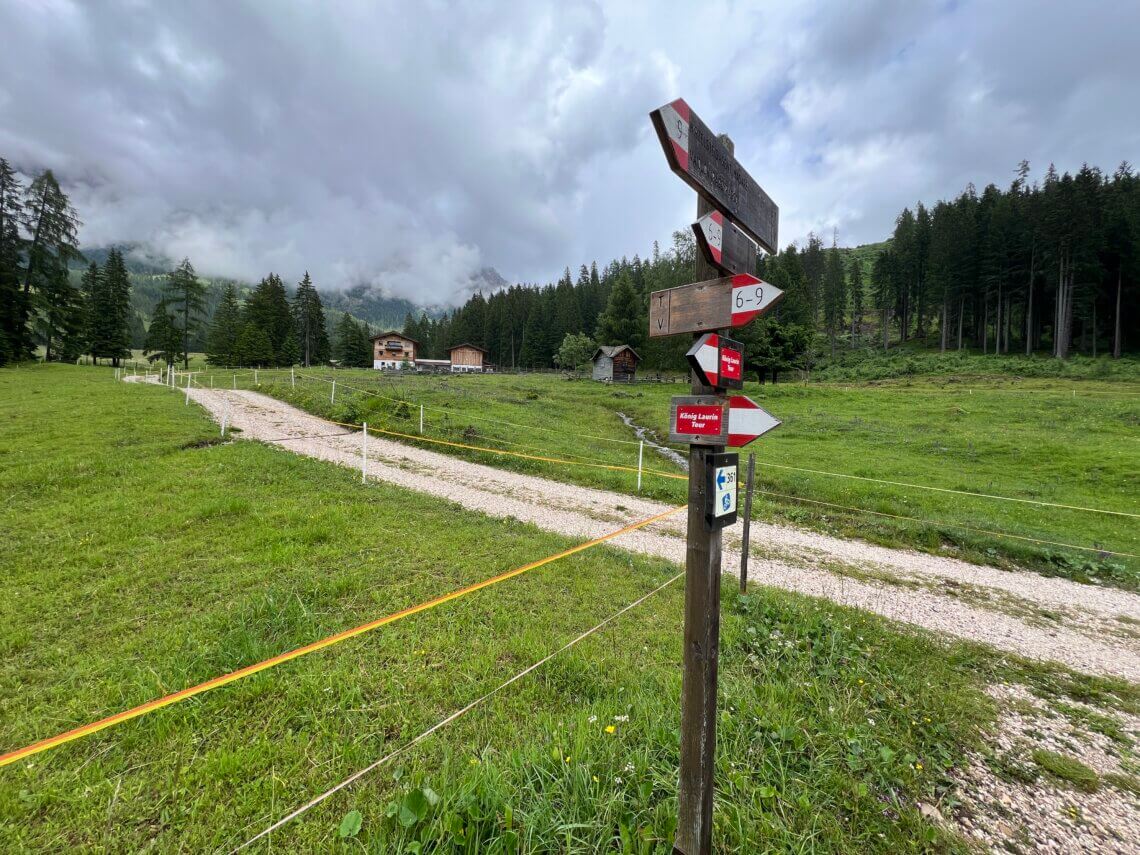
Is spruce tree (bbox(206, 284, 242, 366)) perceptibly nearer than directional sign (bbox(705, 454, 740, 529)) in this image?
No

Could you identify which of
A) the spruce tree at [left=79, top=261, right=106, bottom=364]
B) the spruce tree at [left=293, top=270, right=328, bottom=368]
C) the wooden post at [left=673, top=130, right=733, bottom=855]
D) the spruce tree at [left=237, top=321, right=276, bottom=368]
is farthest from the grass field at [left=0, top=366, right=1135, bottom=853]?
the spruce tree at [left=293, top=270, right=328, bottom=368]

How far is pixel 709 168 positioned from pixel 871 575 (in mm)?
7651

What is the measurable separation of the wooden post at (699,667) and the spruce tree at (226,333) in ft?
231

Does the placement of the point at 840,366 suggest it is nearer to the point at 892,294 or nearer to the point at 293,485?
the point at 892,294

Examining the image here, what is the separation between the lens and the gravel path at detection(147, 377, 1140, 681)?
5598mm

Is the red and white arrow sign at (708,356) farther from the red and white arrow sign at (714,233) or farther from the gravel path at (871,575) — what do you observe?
the gravel path at (871,575)

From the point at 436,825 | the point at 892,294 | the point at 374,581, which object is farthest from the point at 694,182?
the point at 892,294

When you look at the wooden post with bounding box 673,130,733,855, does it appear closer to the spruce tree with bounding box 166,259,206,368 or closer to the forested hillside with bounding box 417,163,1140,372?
the forested hillside with bounding box 417,163,1140,372

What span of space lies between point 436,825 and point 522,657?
1.82 metres

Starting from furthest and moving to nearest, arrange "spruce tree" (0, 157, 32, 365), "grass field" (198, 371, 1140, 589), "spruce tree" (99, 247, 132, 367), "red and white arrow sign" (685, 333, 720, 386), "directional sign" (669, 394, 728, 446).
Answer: "spruce tree" (99, 247, 132, 367)
"spruce tree" (0, 157, 32, 365)
"grass field" (198, 371, 1140, 589)
"directional sign" (669, 394, 728, 446)
"red and white arrow sign" (685, 333, 720, 386)

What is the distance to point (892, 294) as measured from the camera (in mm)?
68562

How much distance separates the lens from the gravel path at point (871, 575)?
560 centimetres

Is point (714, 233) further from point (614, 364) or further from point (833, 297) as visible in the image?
point (833, 297)

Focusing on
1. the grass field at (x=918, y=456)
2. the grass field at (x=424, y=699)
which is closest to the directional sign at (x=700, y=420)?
the grass field at (x=424, y=699)
